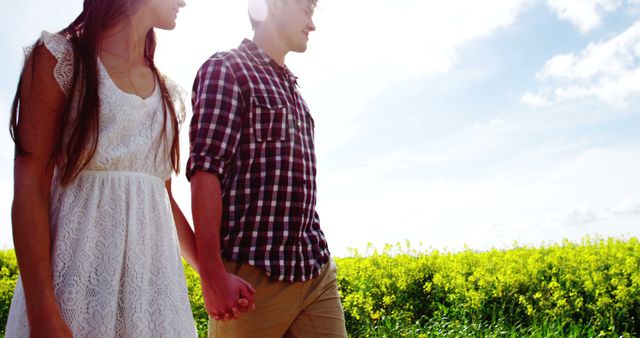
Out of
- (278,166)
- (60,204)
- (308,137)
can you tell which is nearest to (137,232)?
(60,204)

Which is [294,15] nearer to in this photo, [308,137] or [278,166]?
[308,137]

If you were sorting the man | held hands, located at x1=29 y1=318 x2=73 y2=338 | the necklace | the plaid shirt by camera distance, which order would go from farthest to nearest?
the plaid shirt, the man, the necklace, held hands, located at x1=29 y1=318 x2=73 y2=338

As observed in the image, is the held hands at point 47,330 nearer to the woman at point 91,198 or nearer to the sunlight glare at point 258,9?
the woman at point 91,198

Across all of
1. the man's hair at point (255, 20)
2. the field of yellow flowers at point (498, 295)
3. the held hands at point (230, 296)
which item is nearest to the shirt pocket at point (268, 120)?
the man's hair at point (255, 20)

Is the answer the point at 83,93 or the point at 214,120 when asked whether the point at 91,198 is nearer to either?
the point at 83,93

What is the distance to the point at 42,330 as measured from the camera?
57.3 inches

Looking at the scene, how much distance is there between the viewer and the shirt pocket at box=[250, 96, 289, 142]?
236 cm

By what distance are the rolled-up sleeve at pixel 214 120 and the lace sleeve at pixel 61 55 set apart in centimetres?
63

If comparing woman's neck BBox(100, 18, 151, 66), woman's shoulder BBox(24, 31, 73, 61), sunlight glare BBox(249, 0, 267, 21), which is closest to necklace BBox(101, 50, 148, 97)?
woman's neck BBox(100, 18, 151, 66)

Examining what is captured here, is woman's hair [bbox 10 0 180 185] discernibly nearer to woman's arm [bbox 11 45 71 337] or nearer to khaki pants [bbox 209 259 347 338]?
woman's arm [bbox 11 45 71 337]

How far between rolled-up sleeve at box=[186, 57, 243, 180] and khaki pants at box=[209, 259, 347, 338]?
40 cm

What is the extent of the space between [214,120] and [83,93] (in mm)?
651

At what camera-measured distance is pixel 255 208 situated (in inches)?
91.2

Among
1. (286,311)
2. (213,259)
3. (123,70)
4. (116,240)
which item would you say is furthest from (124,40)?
(286,311)
